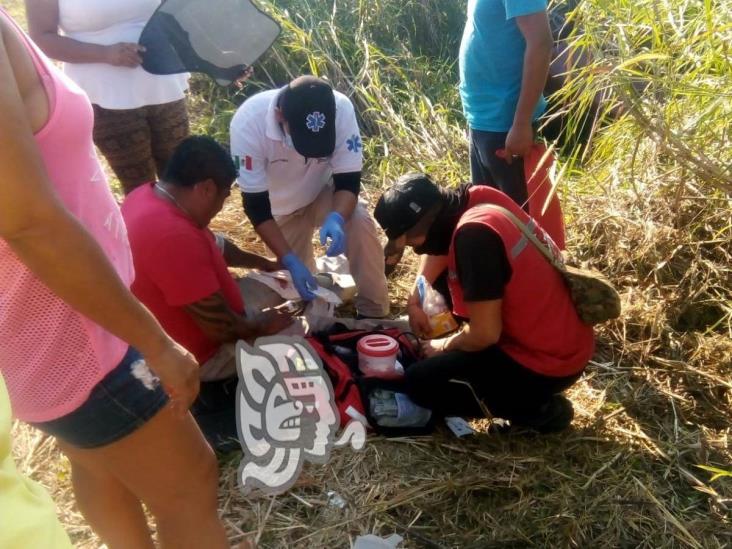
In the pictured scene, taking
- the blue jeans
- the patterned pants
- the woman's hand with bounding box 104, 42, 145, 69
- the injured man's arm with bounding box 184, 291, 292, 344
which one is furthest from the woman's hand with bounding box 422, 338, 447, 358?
the woman's hand with bounding box 104, 42, 145, 69

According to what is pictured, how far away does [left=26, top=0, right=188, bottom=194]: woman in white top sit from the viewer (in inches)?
115

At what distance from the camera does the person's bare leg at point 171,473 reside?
4.60ft

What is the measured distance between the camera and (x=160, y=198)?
96.5 inches

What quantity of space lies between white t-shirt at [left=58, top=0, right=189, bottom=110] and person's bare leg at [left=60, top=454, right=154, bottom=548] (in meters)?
1.92

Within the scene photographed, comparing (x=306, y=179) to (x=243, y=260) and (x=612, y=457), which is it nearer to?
(x=243, y=260)

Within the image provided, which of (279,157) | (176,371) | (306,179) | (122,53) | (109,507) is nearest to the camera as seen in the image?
(176,371)

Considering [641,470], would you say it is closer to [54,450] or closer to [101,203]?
[101,203]

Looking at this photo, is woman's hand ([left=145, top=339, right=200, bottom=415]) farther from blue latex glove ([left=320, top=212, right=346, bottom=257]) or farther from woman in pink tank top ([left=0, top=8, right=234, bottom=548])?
blue latex glove ([left=320, top=212, right=346, bottom=257])

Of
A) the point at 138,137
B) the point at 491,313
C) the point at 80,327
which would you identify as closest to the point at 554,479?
the point at 491,313

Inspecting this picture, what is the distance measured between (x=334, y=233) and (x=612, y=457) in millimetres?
1541

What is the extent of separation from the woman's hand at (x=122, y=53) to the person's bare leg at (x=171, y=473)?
2.03 m

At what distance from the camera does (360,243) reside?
11.1ft

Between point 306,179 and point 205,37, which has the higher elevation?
point 205,37

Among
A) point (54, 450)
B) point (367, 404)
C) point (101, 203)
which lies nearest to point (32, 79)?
point (101, 203)
